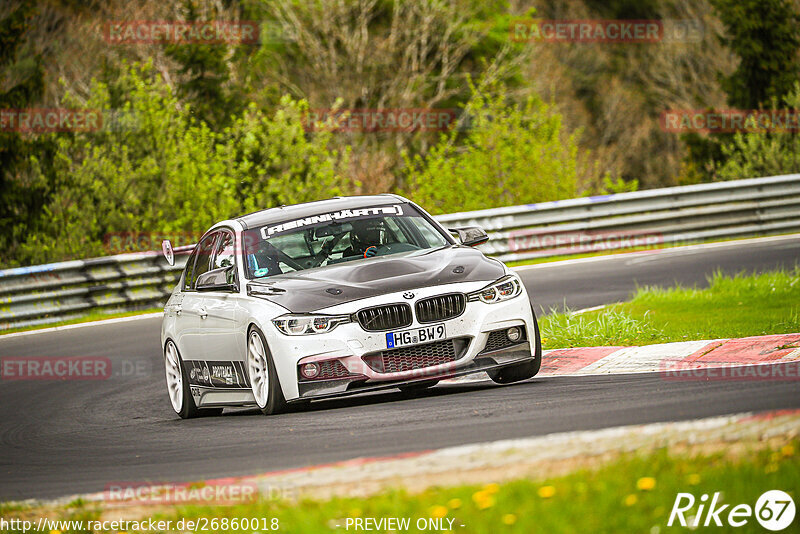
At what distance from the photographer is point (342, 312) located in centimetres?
930

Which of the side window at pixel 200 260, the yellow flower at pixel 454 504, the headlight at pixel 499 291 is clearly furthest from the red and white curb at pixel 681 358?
the yellow flower at pixel 454 504

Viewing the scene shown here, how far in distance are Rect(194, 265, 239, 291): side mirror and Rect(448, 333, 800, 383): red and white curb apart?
7.37ft

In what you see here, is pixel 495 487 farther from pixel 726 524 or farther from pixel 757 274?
pixel 757 274

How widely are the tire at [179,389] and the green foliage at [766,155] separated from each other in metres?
17.3

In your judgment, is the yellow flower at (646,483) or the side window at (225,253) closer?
the yellow flower at (646,483)

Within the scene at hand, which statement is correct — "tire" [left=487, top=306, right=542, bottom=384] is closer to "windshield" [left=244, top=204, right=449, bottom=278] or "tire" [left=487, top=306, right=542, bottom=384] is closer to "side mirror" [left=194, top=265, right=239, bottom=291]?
"windshield" [left=244, top=204, right=449, bottom=278]

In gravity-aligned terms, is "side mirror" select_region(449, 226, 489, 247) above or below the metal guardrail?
above

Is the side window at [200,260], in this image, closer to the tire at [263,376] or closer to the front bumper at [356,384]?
the tire at [263,376]

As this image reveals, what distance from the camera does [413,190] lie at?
1074 inches

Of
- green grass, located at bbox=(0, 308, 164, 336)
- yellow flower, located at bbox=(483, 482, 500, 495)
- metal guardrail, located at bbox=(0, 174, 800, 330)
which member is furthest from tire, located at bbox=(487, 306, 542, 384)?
metal guardrail, located at bbox=(0, 174, 800, 330)

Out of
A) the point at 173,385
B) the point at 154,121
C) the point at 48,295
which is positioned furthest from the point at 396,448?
the point at 154,121

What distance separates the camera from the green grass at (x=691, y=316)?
1152cm

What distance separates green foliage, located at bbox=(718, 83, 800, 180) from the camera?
26.0m

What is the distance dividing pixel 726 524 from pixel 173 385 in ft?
24.1
